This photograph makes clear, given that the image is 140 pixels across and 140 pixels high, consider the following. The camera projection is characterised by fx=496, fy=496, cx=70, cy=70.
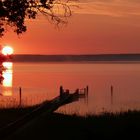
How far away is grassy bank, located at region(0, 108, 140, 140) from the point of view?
673 inches

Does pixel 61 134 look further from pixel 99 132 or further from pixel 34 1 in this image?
pixel 34 1

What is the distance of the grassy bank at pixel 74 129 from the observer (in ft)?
56.1

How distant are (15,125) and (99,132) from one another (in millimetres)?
5051

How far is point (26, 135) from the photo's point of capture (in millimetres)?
16516

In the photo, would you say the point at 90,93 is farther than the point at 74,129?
Yes

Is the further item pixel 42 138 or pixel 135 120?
pixel 135 120

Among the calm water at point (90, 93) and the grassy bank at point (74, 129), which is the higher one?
the calm water at point (90, 93)

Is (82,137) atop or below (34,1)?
below

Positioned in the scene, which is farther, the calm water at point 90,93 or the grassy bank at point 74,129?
the calm water at point 90,93

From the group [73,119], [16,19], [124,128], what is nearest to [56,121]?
[73,119]

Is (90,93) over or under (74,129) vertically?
over

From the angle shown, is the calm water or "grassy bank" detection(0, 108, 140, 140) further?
the calm water

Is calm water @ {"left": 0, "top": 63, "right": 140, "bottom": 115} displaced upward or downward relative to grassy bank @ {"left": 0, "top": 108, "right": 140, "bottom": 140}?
upward

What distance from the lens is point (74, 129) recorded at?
1869 cm
